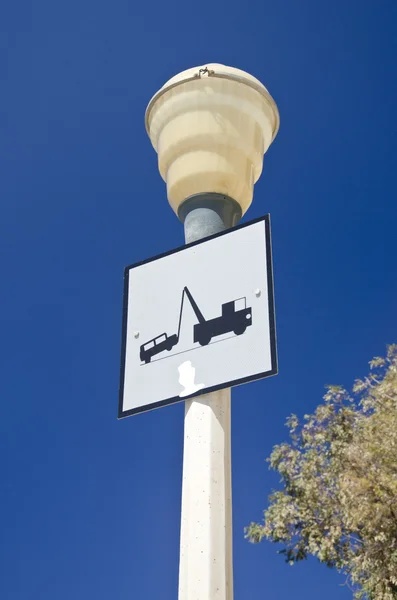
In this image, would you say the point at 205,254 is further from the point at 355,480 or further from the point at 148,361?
the point at 355,480

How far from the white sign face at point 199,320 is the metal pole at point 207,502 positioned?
0.17 meters

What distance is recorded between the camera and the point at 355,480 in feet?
33.6

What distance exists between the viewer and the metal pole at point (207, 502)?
3107mm

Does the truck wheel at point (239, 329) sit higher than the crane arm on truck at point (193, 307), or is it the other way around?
the crane arm on truck at point (193, 307)

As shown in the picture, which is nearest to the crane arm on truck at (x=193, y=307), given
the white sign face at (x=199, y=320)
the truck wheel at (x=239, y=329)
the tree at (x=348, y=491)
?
the white sign face at (x=199, y=320)

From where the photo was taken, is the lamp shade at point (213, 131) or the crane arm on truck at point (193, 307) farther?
the lamp shade at point (213, 131)

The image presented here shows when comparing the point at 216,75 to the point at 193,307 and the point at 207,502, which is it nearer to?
the point at 193,307

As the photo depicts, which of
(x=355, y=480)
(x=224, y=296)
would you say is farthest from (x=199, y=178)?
(x=355, y=480)

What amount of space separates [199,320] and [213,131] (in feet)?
4.29

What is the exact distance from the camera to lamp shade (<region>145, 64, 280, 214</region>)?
4316mm

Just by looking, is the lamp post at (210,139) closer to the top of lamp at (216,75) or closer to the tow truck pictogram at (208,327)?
the top of lamp at (216,75)

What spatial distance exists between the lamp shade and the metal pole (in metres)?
1.38

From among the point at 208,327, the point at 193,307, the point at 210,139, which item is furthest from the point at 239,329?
the point at 210,139

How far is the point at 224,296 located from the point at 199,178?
3.13 ft
